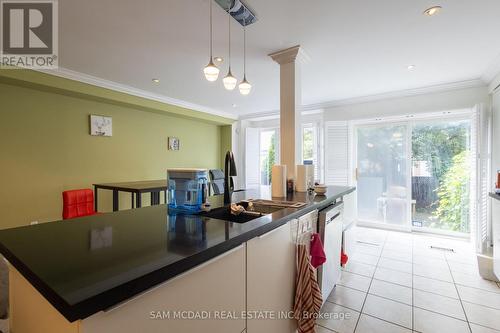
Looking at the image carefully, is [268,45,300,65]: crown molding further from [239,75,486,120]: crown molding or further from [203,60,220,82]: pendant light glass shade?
[203,60,220,82]: pendant light glass shade

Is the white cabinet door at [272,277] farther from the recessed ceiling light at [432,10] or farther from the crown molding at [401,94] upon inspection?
the recessed ceiling light at [432,10]

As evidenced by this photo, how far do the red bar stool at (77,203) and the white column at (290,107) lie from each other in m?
2.63

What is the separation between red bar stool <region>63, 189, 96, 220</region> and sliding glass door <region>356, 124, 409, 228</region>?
183 inches

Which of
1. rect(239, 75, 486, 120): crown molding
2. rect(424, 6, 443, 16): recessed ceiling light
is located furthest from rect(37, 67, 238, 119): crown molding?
rect(424, 6, 443, 16): recessed ceiling light

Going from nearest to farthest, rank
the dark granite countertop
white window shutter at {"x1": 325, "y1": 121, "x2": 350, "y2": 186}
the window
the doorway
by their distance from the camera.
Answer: the dark granite countertop → white window shutter at {"x1": 325, "y1": 121, "x2": 350, "y2": 186} → the window → the doorway

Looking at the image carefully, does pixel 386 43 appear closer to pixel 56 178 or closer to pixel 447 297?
pixel 447 297

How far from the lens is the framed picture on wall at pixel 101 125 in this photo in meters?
3.62

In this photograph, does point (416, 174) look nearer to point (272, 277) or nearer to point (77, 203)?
point (272, 277)

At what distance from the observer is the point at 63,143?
10.9 ft

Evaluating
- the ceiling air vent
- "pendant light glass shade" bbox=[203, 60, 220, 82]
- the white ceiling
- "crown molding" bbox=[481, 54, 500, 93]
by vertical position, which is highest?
the white ceiling

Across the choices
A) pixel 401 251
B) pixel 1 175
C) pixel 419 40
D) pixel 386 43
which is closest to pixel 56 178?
pixel 1 175

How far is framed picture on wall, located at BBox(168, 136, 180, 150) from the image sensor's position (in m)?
4.79

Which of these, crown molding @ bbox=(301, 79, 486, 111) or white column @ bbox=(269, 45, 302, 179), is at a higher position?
crown molding @ bbox=(301, 79, 486, 111)

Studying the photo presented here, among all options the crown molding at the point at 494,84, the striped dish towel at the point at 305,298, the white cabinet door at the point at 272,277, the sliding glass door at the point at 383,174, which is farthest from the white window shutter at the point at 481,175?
the white cabinet door at the point at 272,277
